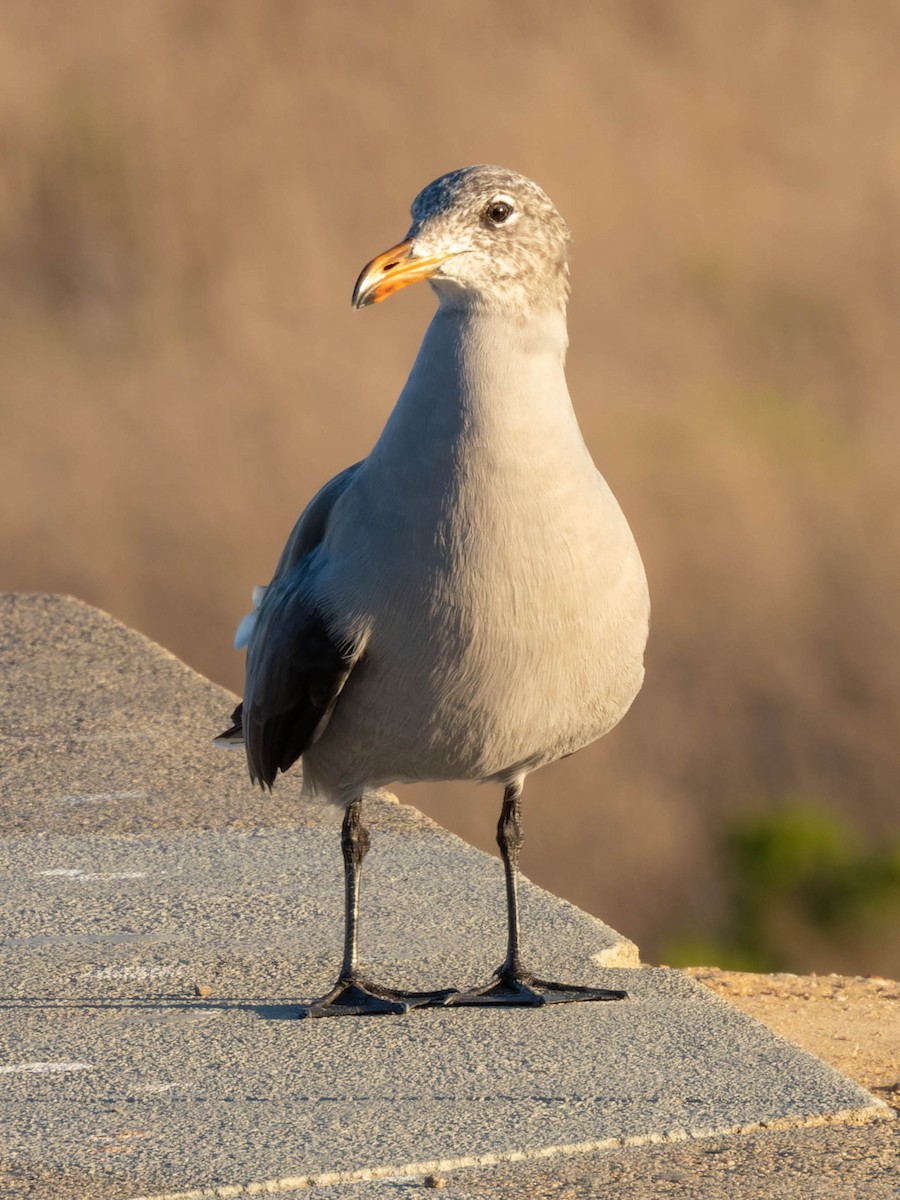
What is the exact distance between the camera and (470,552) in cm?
389

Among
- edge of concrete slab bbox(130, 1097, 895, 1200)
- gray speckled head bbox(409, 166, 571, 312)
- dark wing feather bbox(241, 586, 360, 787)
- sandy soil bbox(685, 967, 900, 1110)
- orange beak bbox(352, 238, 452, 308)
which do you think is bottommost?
edge of concrete slab bbox(130, 1097, 895, 1200)

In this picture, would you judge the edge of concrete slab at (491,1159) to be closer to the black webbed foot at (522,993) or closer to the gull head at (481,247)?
the black webbed foot at (522,993)

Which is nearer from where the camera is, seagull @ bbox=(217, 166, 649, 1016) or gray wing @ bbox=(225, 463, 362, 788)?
seagull @ bbox=(217, 166, 649, 1016)

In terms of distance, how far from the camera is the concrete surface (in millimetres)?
3465

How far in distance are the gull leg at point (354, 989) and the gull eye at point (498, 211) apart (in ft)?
4.48

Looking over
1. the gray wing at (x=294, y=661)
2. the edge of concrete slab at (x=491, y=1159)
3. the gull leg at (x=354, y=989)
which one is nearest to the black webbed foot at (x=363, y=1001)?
the gull leg at (x=354, y=989)

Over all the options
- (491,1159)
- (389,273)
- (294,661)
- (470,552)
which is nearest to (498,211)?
(389,273)

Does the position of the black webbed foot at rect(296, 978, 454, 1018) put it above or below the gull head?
below

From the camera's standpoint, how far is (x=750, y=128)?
27.1 m

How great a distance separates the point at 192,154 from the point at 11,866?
67.3ft

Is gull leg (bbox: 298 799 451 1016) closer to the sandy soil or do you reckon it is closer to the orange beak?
the sandy soil

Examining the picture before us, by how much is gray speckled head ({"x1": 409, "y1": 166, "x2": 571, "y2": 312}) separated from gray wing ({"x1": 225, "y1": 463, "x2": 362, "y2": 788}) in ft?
1.82

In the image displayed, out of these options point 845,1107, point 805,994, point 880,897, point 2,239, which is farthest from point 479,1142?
point 2,239

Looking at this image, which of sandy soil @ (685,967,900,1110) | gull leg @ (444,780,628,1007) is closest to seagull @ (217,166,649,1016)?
gull leg @ (444,780,628,1007)
